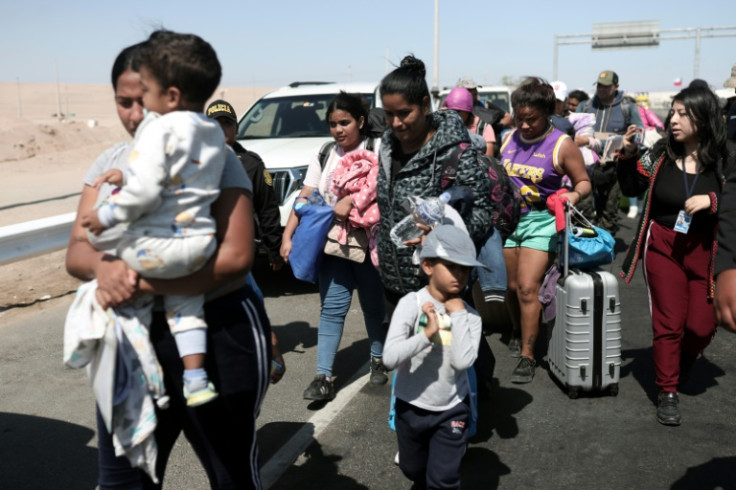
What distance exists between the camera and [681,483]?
160 inches

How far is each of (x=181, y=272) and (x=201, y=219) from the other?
169 millimetres

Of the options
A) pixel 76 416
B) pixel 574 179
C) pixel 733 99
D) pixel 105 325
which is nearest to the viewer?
pixel 105 325

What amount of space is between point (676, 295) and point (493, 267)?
1262 millimetres

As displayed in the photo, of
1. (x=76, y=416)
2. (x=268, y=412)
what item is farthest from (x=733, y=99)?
(x=76, y=416)

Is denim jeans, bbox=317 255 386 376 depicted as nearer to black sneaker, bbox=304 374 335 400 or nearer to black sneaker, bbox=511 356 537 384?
black sneaker, bbox=304 374 335 400

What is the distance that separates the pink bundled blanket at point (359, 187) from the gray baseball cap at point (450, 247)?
5.02ft

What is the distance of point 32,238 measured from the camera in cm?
630

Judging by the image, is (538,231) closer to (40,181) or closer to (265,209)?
(265,209)

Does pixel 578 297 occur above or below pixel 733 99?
below

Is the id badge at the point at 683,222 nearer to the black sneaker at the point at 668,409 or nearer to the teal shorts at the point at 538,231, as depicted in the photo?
the teal shorts at the point at 538,231

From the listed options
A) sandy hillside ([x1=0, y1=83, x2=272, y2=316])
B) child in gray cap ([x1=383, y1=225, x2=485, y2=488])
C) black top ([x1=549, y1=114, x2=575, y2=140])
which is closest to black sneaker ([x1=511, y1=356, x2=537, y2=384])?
child in gray cap ([x1=383, y1=225, x2=485, y2=488])

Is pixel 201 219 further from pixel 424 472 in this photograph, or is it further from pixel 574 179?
pixel 574 179

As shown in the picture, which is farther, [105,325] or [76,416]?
[76,416]

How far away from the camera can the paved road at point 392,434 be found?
13.4ft
